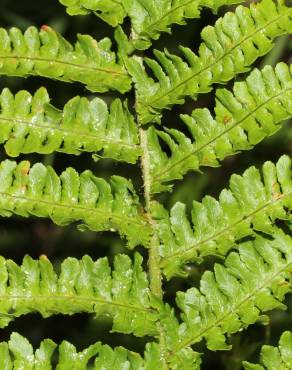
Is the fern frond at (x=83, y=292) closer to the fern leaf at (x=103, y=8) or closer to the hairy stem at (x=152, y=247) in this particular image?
the hairy stem at (x=152, y=247)

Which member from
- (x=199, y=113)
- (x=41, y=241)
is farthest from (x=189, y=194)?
(x=199, y=113)

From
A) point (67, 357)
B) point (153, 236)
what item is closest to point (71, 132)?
point (153, 236)

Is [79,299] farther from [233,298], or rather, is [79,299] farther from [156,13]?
[156,13]

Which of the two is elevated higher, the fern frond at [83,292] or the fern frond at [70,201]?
the fern frond at [70,201]

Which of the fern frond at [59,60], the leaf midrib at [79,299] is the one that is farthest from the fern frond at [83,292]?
the fern frond at [59,60]

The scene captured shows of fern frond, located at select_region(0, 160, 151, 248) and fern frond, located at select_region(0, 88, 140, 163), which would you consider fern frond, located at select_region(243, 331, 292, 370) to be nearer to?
fern frond, located at select_region(0, 160, 151, 248)

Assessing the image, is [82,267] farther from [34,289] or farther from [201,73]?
[201,73]

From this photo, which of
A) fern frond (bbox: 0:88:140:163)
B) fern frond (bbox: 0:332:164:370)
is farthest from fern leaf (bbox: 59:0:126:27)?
fern frond (bbox: 0:332:164:370)
